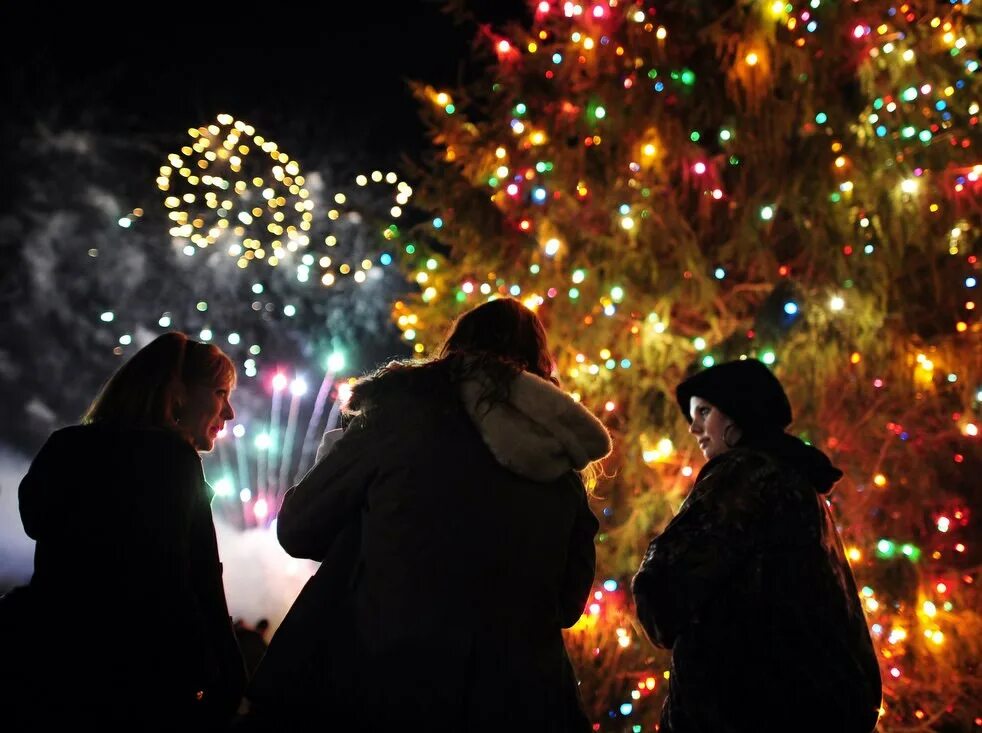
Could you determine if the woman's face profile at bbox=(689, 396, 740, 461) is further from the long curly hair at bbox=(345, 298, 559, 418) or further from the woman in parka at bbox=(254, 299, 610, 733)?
the woman in parka at bbox=(254, 299, 610, 733)

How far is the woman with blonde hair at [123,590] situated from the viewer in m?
1.87

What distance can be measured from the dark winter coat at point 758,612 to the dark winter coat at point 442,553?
44 cm

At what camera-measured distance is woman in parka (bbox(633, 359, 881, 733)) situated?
6.31ft

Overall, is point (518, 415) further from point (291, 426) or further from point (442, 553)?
point (291, 426)

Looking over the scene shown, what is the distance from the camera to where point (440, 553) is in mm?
1604

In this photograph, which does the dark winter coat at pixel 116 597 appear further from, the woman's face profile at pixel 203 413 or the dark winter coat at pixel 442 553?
the dark winter coat at pixel 442 553

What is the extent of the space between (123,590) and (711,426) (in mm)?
1886

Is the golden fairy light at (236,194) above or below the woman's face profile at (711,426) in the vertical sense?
above

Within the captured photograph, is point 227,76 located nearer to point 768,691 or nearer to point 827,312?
point 827,312

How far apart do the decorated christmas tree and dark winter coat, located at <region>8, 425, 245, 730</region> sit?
3.38 meters

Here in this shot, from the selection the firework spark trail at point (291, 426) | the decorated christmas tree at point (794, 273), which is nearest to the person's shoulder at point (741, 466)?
the decorated christmas tree at point (794, 273)

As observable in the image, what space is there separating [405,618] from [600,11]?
5086 millimetres

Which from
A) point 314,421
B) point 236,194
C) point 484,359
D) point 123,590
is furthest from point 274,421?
point 484,359

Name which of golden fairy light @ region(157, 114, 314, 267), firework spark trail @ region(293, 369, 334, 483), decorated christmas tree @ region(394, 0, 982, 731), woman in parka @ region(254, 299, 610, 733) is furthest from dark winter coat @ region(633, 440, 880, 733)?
firework spark trail @ region(293, 369, 334, 483)
